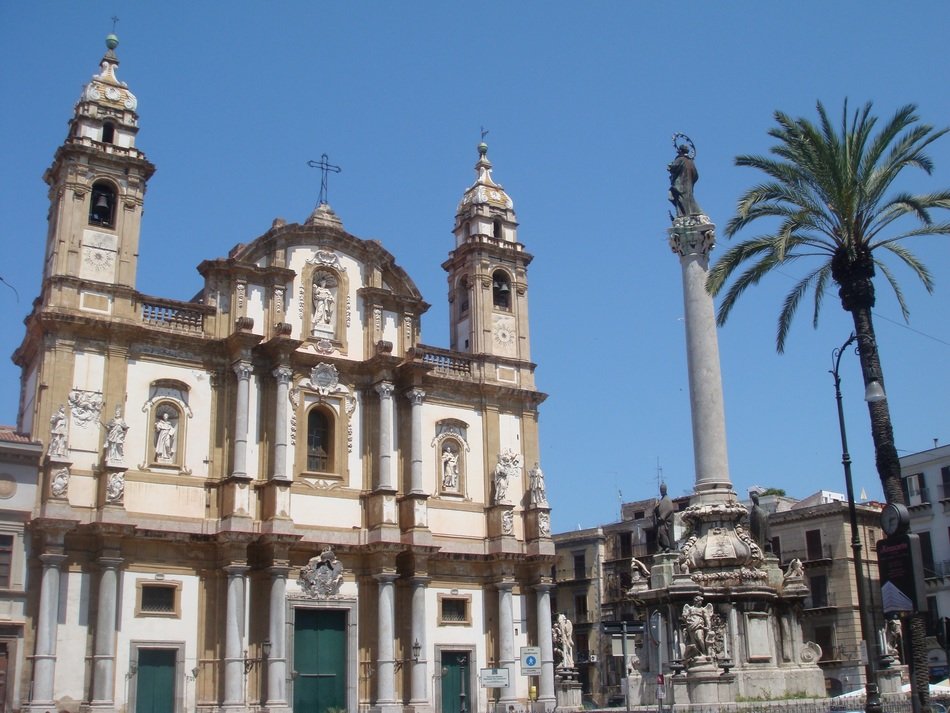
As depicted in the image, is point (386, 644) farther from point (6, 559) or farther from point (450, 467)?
point (6, 559)

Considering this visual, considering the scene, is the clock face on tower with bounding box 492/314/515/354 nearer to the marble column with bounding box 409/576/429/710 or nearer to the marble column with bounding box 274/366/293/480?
the marble column with bounding box 274/366/293/480

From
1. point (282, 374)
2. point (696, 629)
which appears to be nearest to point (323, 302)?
point (282, 374)

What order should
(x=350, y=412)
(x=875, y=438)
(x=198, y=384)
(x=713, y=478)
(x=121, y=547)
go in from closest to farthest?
(x=875, y=438)
(x=713, y=478)
(x=121, y=547)
(x=198, y=384)
(x=350, y=412)

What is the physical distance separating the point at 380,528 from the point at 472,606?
14.3ft

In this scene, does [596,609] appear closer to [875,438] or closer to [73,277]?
[73,277]

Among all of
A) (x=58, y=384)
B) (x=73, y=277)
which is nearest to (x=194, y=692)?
(x=58, y=384)

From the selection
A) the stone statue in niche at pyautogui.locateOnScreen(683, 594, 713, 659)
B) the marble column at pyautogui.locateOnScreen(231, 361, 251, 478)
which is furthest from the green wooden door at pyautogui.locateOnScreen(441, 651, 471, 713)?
the stone statue in niche at pyautogui.locateOnScreen(683, 594, 713, 659)

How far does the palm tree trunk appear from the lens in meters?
18.8

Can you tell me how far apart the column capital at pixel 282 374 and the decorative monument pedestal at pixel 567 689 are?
12180mm

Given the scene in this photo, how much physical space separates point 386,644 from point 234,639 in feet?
15.4

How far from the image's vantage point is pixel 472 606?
3516 centimetres

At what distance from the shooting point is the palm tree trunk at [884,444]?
1877cm

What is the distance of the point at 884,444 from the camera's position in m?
20.1

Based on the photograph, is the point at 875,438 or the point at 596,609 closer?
the point at 875,438
